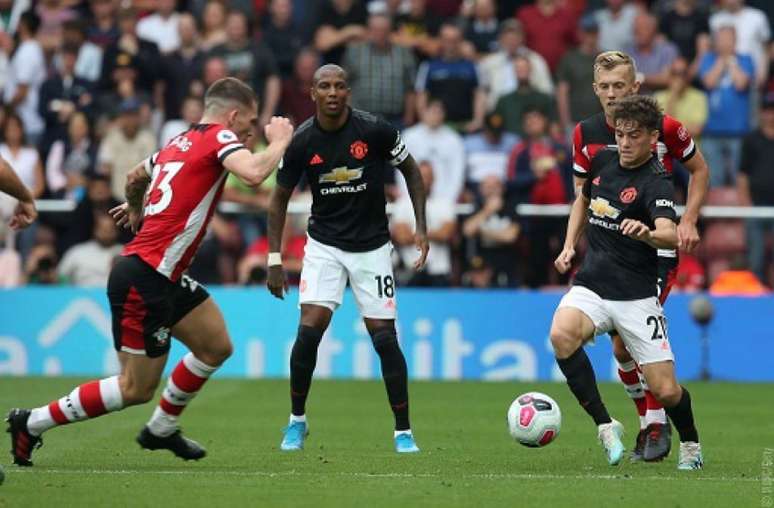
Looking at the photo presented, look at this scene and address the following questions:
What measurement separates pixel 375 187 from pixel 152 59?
1078cm

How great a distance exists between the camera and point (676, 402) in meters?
9.71

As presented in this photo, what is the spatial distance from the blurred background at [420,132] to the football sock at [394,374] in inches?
286

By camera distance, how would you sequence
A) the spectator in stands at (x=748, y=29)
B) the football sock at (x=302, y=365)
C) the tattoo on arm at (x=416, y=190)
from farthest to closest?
1. the spectator in stands at (x=748, y=29)
2. the tattoo on arm at (x=416, y=190)
3. the football sock at (x=302, y=365)

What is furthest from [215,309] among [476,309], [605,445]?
[476,309]

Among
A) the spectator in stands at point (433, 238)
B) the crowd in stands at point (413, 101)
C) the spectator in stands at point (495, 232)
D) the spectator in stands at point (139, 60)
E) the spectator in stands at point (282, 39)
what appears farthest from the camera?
the spectator in stands at point (282, 39)

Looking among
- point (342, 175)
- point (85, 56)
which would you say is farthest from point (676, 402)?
point (85, 56)

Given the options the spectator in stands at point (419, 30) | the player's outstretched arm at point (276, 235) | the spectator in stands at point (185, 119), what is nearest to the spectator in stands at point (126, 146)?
the spectator in stands at point (185, 119)

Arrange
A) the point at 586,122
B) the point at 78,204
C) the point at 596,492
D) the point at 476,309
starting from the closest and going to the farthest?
the point at 596,492
the point at 586,122
the point at 476,309
the point at 78,204

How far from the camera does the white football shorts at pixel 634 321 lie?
9.75 m

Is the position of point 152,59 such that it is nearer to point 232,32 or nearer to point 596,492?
point 232,32

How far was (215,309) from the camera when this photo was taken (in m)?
10.2

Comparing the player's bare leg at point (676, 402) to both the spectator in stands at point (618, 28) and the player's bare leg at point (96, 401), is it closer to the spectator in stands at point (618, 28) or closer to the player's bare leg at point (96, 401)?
the player's bare leg at point (96, 401)

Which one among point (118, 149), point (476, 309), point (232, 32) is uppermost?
point (232, 32)

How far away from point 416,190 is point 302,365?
4.73ft
